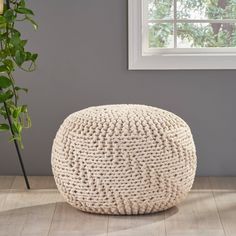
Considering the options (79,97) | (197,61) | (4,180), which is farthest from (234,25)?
(4,180)

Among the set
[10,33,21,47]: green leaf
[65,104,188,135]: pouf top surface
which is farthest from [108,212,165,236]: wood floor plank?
[10,33,21,47]: green leaf

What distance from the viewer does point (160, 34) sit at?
4.57 meters

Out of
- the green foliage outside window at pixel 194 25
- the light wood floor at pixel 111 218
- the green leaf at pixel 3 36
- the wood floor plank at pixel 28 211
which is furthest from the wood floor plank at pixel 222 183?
the green leaf at pixel 3 36

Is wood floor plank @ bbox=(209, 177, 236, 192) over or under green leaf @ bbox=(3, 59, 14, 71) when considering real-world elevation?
under

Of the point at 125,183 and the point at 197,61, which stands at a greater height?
the point at 197,61

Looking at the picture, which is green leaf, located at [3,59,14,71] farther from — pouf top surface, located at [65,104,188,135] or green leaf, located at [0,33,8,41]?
pouf top surface, located at [65,104,188,135]

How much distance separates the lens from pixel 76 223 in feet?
12.3

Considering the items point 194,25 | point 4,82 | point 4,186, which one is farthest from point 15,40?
point 194,25

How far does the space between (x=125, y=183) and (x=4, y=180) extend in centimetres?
106

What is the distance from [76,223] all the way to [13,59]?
979mm

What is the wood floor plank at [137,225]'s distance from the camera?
11.8 feet

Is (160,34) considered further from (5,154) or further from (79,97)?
(5,154)

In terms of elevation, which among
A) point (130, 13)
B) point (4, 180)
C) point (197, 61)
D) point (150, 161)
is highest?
point (130, 13)

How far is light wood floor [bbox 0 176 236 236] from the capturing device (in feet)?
11.9
